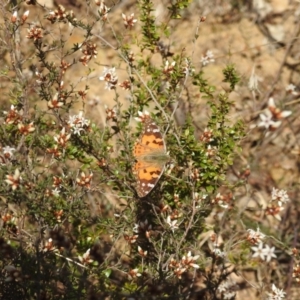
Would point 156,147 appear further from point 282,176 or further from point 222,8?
point 222,8

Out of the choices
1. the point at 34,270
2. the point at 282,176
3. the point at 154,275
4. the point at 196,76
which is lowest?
the point at 34,270

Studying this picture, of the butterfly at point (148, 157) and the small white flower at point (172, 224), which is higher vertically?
the butterfly at point (148, 157)

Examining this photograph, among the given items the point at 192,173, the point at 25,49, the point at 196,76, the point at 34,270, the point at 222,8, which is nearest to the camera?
the point at 34,270

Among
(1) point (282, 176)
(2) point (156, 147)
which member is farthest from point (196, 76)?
(1) point (282, 176)

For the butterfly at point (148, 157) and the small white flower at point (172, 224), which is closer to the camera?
the butterfly at point (148, 157)

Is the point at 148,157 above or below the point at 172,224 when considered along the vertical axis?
above

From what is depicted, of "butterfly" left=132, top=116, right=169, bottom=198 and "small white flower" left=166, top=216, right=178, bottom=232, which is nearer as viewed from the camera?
"butterfly" left=132, top=116, right=169, bottom=198

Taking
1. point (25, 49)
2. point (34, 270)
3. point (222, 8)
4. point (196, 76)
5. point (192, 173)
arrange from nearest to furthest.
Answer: point (34, 270)
point (192, 173)
point (196, 76)
point (25, 49)
point (222, 8)

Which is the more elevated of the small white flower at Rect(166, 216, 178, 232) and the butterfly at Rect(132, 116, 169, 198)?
the butterfly at Rect(132, 116, 169, 198)
